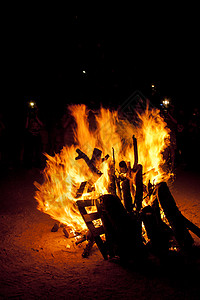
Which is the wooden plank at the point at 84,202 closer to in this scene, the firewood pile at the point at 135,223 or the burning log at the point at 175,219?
the firewood pile at the point at 135,223

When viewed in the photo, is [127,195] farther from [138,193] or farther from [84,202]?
[84,202]

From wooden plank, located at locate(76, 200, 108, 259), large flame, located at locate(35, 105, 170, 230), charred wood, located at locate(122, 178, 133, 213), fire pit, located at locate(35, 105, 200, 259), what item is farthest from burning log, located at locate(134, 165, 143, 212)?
wooden plank, located at locate(76, 200, 108, 259)

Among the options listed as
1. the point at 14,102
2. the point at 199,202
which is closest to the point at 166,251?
the point at 199,202

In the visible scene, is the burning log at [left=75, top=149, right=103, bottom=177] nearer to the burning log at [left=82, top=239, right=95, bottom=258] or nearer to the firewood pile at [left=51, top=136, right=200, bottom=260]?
the firewood pile at [left=51, top=136, right=200, bottom=260]

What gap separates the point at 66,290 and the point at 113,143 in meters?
2.75

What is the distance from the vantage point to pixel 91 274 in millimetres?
3039

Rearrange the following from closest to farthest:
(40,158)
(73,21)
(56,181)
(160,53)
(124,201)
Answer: (124,201)
(56,181)
(40,158)
(73,21)
(160,53)

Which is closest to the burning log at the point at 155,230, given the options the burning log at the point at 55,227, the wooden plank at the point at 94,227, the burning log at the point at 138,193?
the burning log at the point at 138,193

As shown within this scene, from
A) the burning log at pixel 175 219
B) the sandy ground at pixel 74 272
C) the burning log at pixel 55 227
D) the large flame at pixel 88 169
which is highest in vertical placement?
the large flame at pixel 88 169

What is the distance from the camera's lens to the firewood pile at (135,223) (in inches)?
131

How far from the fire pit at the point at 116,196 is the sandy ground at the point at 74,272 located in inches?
8.2

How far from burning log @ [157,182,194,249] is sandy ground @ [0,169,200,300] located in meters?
0.16

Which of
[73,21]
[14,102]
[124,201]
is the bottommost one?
[124,201]

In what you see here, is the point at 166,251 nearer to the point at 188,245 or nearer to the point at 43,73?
the point at 188,245
